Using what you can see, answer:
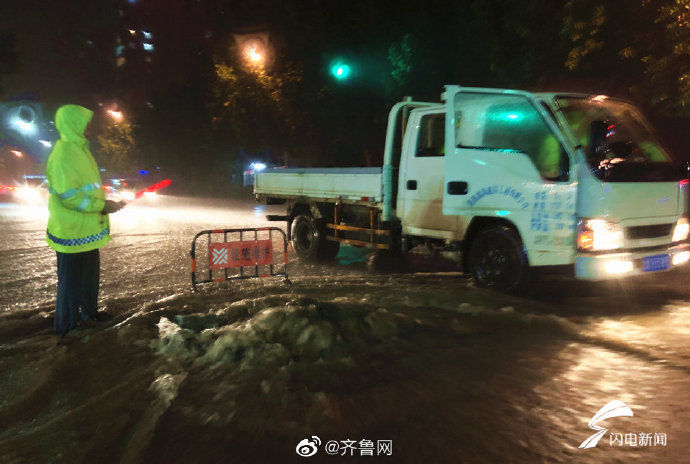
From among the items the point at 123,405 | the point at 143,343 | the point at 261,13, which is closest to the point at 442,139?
the point at 143,343

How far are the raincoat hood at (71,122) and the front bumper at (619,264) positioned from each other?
4.93 m

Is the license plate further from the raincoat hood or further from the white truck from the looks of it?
the raincoat hood

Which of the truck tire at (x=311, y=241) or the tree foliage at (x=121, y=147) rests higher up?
the tree foliage at (x=121, y=147)

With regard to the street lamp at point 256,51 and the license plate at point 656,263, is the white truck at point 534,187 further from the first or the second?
the street lamp at point 256,51

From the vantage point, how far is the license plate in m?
5.82

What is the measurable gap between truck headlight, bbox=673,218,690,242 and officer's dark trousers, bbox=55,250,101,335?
6133 millimetres

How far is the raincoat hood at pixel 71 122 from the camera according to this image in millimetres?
5199

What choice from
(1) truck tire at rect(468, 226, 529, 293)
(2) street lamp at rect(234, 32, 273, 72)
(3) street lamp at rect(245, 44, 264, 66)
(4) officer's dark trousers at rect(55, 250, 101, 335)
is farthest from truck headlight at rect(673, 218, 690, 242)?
(3) street lamp at rect(245, 44, 264, 66)

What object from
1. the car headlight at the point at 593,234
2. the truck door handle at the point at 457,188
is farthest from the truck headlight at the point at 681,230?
the truck door handle at the point at 457,188

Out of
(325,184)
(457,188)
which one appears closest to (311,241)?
(325,184)

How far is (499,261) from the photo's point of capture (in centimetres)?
642

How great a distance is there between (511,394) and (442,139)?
422 cm

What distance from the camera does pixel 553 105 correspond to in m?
6.01

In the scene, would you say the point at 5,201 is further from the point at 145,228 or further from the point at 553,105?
the point at 553,105
